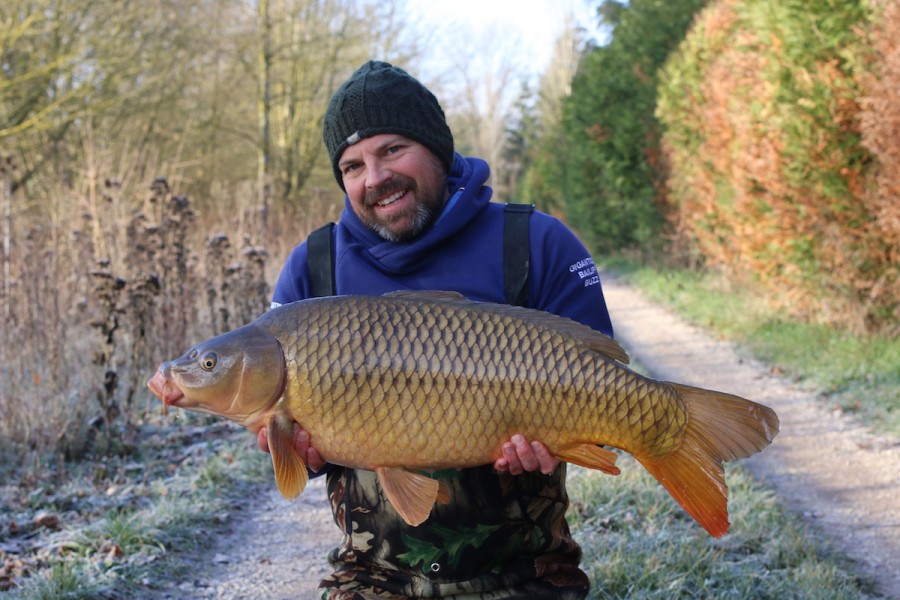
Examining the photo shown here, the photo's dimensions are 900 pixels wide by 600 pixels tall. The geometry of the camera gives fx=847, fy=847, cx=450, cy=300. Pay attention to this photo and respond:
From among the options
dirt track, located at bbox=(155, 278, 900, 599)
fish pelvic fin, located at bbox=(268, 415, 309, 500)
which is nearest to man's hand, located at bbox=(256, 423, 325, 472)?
fish pelvic fin, located at bbox=(268, 415, 309, 500)

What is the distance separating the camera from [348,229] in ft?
7.89

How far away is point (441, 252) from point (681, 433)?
2.57 feet

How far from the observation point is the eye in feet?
6.17

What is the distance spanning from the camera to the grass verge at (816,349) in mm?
5770

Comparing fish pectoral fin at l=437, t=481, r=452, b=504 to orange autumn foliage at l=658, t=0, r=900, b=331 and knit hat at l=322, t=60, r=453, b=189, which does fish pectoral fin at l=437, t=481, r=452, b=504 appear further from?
orange autumn foliage at l=658, t=0, r=900, b=331

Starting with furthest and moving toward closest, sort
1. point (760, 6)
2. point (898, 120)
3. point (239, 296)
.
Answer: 1. point (760, 6)
2. point (239, 296)
3. point (898, 120)

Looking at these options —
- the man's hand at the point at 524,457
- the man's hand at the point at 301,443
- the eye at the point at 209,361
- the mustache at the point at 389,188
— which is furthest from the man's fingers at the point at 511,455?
the mustache at the point at 389,188

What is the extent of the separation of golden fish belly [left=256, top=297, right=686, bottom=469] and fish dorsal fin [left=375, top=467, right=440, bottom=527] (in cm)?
3

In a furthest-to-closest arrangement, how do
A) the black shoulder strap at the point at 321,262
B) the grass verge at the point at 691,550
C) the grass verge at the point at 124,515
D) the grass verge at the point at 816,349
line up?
the grass verge at the point at 816,349 → the grass verge at the point at 124,515 → the grass verge at the point at 691,550 → the black shoulder strap at the point at 321,262

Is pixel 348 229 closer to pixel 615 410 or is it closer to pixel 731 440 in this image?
pixel 615 410

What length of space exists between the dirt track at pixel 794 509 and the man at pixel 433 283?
1397 millimetres

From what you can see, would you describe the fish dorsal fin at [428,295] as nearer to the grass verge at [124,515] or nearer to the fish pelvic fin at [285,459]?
the fish pelvic fin at [285,459]

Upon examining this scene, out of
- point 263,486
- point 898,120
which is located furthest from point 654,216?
point 263,486

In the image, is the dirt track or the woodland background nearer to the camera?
the dirt track
